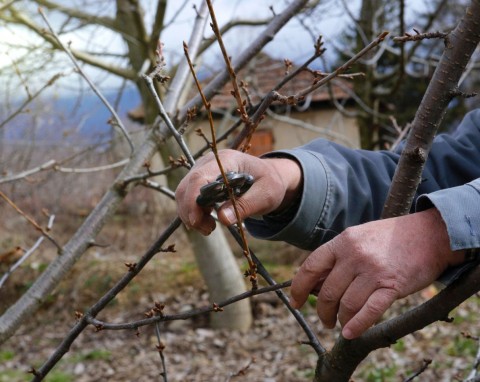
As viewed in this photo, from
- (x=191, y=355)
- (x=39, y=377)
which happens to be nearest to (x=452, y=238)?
(x=39, y=377)

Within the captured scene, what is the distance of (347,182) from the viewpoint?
5.60 feet

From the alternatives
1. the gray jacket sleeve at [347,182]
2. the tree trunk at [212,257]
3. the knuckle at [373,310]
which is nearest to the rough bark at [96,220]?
the gray jacket sleeve at [347,182]

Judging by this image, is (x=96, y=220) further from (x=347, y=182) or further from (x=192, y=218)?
(x=192, y=218)

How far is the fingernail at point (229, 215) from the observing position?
114 cm

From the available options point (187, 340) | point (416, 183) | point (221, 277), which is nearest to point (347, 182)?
point (416, 183)

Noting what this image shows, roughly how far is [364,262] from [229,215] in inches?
10.7

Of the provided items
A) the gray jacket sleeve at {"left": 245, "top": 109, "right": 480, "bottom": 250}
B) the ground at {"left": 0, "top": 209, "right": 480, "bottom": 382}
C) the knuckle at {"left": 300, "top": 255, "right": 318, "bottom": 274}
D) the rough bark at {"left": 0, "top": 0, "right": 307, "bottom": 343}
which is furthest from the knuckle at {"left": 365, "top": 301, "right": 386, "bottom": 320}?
the ground at {"left": 0, "top": 209, "right": 480, "bottom": 382}

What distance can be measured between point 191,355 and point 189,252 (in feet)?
13.7

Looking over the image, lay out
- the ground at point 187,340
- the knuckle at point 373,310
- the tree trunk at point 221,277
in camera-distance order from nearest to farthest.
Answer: the knuckle at point 373,310 < the ground at point 187,340 < the tree trunk at point 221,277

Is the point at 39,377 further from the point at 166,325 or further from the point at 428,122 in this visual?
the point at 166,325

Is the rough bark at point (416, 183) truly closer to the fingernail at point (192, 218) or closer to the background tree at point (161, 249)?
the background tree at point (161, 249)

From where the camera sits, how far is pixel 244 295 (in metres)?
1.20

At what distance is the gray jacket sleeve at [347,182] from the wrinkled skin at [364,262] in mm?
108

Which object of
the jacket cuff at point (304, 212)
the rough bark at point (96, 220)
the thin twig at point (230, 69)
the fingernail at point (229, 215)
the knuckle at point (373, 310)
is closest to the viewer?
the thin twig at point (230, 69)
